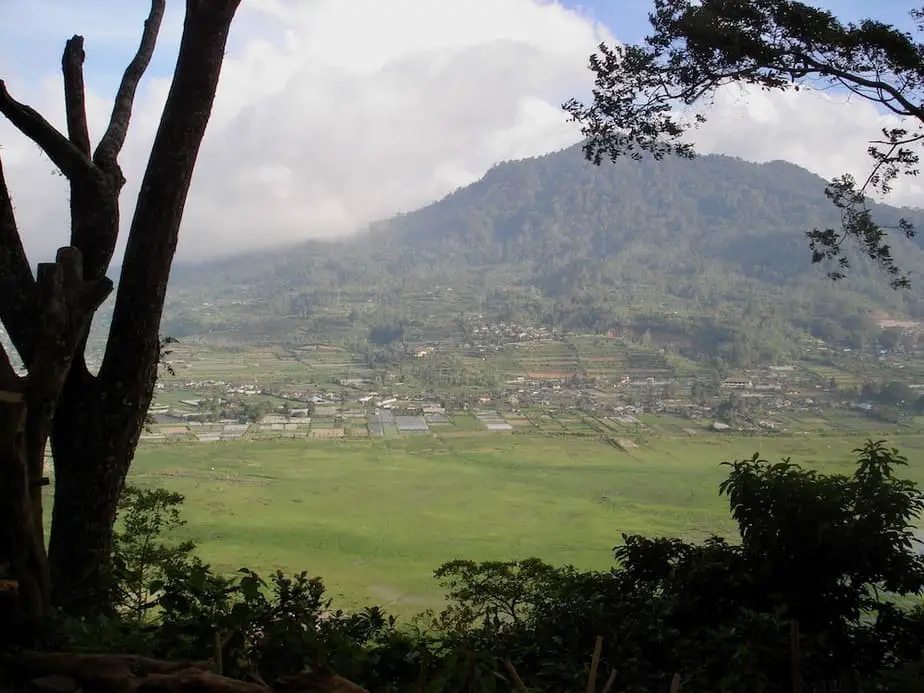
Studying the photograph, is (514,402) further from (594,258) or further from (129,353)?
(594,258)

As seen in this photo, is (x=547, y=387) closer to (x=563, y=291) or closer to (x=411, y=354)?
(x=411, y=354)

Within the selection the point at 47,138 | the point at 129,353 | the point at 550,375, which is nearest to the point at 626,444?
the point at 550,375

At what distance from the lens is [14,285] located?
2.18 metres

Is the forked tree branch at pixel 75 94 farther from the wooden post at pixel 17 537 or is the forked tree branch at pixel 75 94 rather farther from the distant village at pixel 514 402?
the distant village at pixel 514 402

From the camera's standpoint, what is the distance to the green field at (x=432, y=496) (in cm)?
1273

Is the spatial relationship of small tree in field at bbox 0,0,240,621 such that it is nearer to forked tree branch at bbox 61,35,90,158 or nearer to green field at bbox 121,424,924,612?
forked tree branch at bbox 61,35,90,158

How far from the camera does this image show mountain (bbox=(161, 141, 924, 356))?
170 ft

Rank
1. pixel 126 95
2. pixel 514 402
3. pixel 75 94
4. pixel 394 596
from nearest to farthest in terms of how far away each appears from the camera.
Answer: pixel 75 94
pixel 126 95
pixel 394 596
pixel 514 402

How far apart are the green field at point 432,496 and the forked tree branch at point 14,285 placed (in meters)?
7.86

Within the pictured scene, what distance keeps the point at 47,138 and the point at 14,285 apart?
50cm

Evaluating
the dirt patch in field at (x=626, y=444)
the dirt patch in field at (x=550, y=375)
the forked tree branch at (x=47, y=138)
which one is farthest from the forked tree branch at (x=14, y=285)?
the dirt patch in field at (x=550, y=375)

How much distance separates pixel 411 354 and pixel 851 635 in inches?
1648

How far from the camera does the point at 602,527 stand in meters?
15.3

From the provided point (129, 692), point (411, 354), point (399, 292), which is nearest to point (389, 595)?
point (129, 692)
